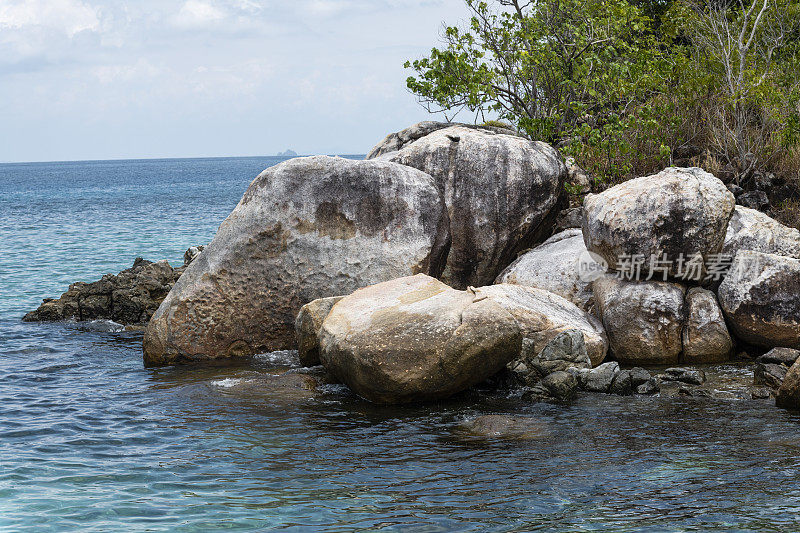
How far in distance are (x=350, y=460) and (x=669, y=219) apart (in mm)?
7805

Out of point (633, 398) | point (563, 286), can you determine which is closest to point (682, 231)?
point (563, 286)

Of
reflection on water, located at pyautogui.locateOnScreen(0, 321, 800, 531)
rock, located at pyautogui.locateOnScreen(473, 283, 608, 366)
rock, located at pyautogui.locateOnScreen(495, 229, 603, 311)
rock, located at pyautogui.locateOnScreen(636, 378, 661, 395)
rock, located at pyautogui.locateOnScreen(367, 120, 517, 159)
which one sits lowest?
reflection on water, located at pyautogui.locateOnScreen(0, 321, 800, 531)

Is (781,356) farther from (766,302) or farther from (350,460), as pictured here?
(350,460)

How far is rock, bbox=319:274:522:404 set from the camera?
38.5ft

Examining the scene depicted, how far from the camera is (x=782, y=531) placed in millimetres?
7570

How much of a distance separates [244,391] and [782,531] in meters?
8.63

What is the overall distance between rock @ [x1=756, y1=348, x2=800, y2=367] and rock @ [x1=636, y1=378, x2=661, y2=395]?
2.20m

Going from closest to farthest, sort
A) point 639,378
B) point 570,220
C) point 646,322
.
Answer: point 639,378 < point 646,322 < point 570,220

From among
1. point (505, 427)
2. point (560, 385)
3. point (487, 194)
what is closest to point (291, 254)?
point (487, 194)

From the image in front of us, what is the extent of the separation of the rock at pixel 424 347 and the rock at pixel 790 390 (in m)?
3.96

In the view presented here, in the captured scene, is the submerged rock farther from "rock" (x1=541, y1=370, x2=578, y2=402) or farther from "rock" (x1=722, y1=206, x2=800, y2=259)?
"rock" (x1=722, y1=206, x2=800, y2=259)

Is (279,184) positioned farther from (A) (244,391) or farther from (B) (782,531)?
(B) (782,531)

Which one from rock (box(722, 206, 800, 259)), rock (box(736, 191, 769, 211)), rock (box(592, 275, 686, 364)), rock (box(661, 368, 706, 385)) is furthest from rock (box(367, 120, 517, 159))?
rock (box(661, 368, 706, 385))

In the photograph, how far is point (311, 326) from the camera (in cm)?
1428
